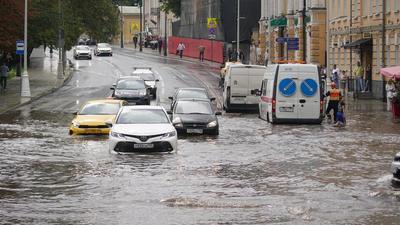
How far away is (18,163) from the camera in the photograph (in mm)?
22297

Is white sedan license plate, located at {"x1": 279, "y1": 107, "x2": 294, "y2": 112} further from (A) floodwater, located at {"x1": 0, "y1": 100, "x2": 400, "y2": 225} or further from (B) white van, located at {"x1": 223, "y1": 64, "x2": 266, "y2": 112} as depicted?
(B) white van, located at {"x1": 223, "y1": 64, "x2": 266, "y2": 112}

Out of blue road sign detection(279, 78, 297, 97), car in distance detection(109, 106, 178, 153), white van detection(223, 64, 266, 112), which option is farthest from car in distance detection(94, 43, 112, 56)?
car in distance detection(109, 106, 178, 153)

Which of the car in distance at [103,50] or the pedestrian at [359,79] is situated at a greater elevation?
the car in distance at [103,50]

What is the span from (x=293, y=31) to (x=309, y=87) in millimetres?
41080

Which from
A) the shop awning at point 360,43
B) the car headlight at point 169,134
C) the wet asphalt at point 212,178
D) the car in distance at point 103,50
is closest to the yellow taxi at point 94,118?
the wet asphalt at point 212,178

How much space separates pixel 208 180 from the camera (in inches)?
746

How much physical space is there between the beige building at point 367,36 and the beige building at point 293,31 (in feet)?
8.10

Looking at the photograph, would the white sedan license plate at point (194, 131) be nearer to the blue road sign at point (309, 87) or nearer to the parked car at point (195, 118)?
the parked car at point (195, 118)

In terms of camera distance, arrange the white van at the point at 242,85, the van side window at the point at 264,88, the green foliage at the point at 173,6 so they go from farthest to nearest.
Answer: the green foliage at the point at 173,6, the white van at the point at 242,85, the van side window at the point at 264,88

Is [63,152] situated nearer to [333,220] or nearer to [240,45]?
[333,220]

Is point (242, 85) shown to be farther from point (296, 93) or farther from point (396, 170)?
point (396, 170)

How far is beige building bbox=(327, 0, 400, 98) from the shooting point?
50.5 meters

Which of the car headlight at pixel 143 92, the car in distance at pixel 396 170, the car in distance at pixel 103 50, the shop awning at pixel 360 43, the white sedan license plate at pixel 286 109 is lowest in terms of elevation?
the car in distance at pixel 396 170

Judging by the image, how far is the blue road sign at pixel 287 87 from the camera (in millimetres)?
35125
